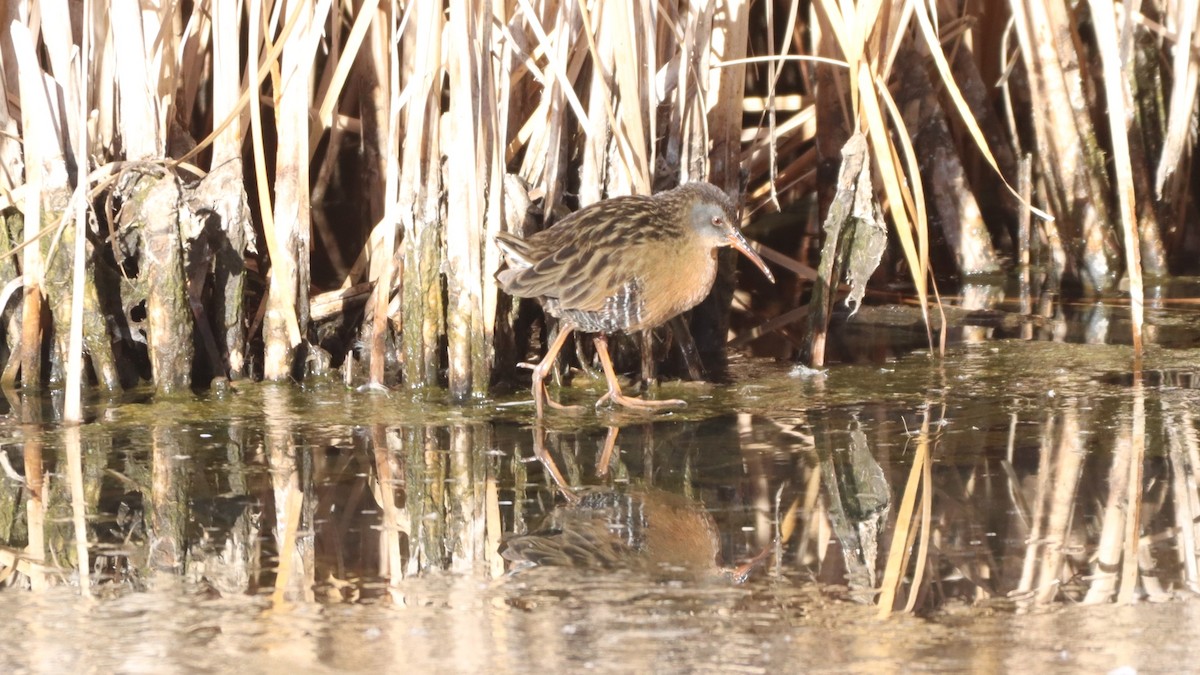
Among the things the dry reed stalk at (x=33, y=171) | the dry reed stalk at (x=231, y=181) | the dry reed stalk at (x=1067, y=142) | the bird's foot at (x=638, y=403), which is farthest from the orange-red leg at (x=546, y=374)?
the dry reed stalk at (x=1067, y=142)

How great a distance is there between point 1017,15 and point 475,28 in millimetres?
2279

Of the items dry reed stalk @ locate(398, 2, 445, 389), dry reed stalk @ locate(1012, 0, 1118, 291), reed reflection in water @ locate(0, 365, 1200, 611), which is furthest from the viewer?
dry reed stalk @ locate(1012, 0, 1118, 291)

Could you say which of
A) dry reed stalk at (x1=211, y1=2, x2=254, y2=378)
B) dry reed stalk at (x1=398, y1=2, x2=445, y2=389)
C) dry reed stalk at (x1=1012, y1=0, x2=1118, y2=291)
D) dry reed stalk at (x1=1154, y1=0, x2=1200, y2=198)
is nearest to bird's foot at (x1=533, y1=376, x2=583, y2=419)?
dry reed stalk at (x1=398, y1=2, x2=445, y2=389)

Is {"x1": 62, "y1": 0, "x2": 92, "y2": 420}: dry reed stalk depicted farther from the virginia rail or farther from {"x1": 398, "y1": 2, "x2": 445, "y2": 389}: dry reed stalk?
the virginia rail

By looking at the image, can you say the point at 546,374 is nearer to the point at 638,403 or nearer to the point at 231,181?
the point at 638,403

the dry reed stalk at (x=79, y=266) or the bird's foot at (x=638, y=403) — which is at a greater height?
the dry reed stalk at (x=79, y=266)

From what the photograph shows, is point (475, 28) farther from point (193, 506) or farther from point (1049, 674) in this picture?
point (1049, 674)

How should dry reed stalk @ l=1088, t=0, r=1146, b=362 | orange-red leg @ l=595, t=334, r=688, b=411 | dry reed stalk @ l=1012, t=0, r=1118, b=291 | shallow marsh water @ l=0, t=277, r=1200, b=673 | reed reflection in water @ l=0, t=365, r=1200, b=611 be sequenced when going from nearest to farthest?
shallow marsh water @ l=0, t=277, r=1200, b=673, reed reflection in water @ l=0, t=365, r=1200, b=611, dry reed stalk @ l=1088, t=0, r=1146, b=362, orange-red leg @ l=595, t=334, r=688, b=411, dry reed stalk @ l=1012, t=0, r=1118, b=291

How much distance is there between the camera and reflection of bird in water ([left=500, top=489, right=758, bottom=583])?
3564mm

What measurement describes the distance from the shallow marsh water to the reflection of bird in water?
5 centimetres

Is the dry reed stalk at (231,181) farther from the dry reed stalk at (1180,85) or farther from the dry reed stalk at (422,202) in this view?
the dry reed stalk at (1180,85)

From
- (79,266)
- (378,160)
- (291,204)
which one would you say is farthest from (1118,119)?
(79,266)

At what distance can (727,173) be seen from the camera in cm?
540

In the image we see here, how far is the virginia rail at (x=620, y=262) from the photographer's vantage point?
4.77 metres
